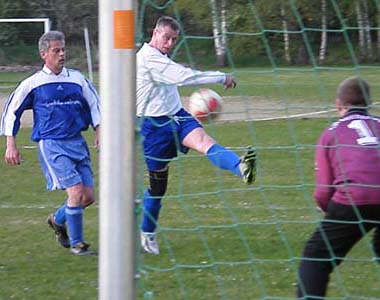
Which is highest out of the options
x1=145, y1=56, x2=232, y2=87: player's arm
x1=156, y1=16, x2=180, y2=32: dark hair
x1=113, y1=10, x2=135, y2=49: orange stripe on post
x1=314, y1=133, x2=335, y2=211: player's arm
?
x1=113, y1=10, x2=135, y2=49: orange stripe on post

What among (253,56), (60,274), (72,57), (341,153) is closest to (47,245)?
(60,274)

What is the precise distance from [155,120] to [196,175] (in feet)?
12.8

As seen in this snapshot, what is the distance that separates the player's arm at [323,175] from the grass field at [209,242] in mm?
497

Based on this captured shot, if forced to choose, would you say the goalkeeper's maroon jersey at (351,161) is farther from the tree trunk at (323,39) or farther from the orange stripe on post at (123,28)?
the orange stripe on post at (123,28)

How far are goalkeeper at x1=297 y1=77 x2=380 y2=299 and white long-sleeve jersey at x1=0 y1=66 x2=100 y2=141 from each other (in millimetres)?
2521

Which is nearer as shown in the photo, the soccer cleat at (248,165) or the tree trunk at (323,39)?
the tree trunk at (323,39)

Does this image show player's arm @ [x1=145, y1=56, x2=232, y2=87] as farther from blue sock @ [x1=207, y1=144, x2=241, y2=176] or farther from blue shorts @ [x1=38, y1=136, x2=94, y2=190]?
blue shorts @ [x1=38, y1=136, x2=94, y2=190]

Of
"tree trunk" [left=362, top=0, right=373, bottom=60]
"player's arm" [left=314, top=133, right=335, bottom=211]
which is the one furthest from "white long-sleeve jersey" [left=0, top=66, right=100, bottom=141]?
"player's arm" [left=314, top=133, right=335, bottom=211]

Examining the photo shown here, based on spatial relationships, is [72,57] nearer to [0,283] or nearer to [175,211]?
[175,211]

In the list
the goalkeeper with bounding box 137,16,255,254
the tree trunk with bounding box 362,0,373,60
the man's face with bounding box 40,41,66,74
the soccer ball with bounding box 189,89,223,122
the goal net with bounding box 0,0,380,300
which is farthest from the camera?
the soccer ball with bounding box 189,89,223,122

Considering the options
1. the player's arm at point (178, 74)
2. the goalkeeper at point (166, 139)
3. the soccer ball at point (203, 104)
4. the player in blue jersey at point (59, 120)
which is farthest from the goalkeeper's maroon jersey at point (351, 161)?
the player in blue jersey at point (59, 120)

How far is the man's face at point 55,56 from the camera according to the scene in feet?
22.5

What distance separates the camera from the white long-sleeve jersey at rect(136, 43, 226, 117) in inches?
203

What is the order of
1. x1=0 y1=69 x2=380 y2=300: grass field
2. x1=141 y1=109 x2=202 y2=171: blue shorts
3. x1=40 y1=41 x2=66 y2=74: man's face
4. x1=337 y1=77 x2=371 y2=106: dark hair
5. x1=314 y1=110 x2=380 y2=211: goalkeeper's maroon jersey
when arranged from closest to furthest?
x1=314 y1=110 x2=380 y2=211: goalkeeper's maroon jersey
x1=337 y1=77 x2=371 y2=106: dark hair
x1=0 y1=69 x2=380 y2=300: grass field
x1=141 y1=109 x2=202 y2=171: blue shorts
x1=40 y1=41 x2=66 y2=74: man's face
